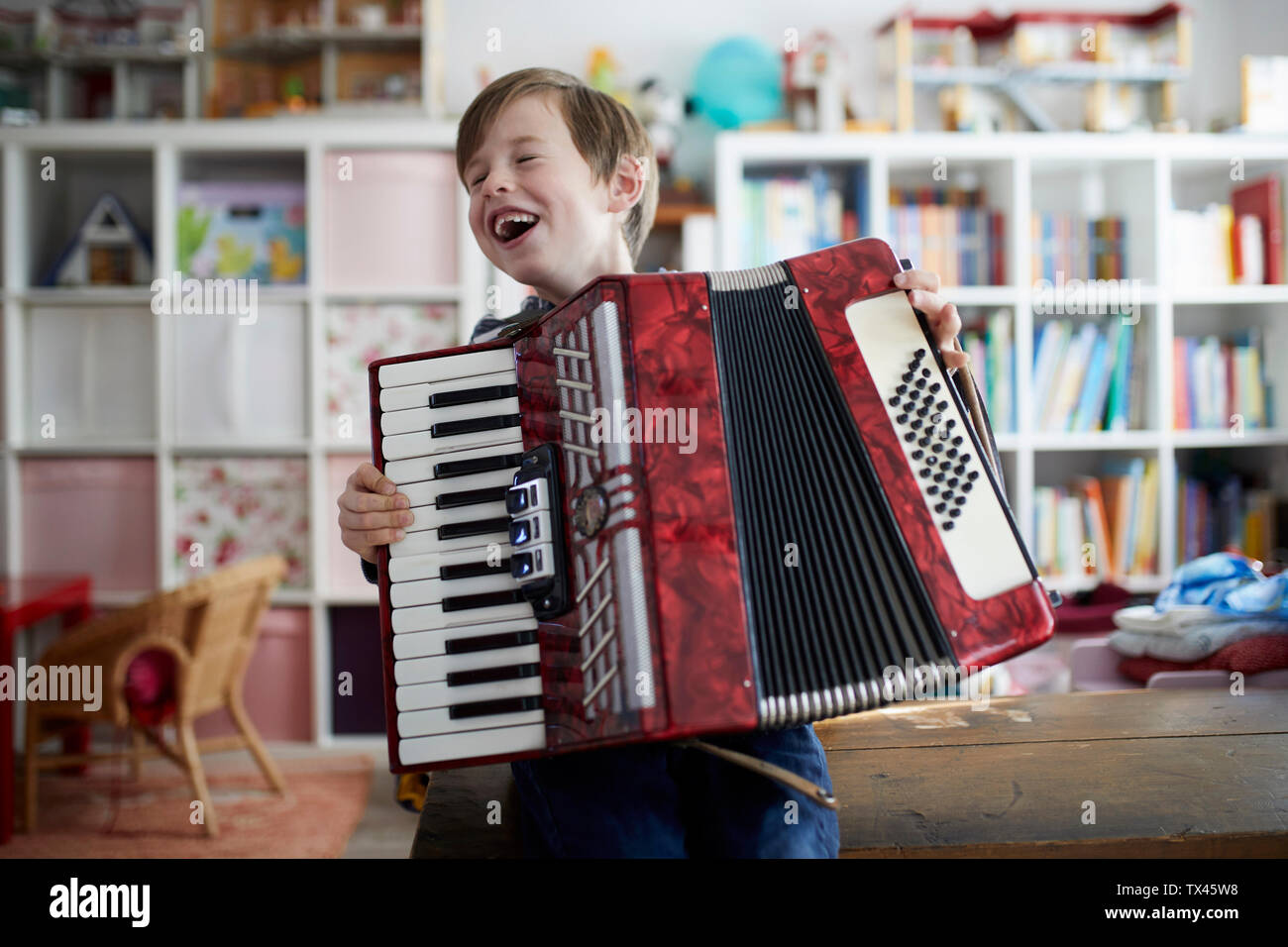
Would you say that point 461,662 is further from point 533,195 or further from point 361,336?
point 361,336

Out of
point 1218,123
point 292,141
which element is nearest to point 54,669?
point 292,141

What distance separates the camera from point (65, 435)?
266 centimetres

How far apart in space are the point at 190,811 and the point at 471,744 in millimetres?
1744

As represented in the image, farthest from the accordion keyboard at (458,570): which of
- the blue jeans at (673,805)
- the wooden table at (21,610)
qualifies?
the wooden table at (21,610)

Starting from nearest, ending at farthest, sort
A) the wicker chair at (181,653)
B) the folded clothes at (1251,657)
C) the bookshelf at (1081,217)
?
the folded clothes at (1251,657)
the wicker chair at (181,653)
the bookshelf at (1081,217)

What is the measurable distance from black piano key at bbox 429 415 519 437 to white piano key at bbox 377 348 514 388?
5 centimetres

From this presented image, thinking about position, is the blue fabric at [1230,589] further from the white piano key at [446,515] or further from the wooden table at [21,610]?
the wooden table at [21,610]

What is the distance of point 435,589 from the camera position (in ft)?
2.97

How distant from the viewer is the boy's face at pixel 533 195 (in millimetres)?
1104

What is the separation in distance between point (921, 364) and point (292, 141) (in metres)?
2.19

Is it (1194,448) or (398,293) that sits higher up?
(398,293)

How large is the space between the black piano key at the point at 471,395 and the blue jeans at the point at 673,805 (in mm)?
370

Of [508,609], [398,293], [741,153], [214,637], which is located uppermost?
[741,153]
